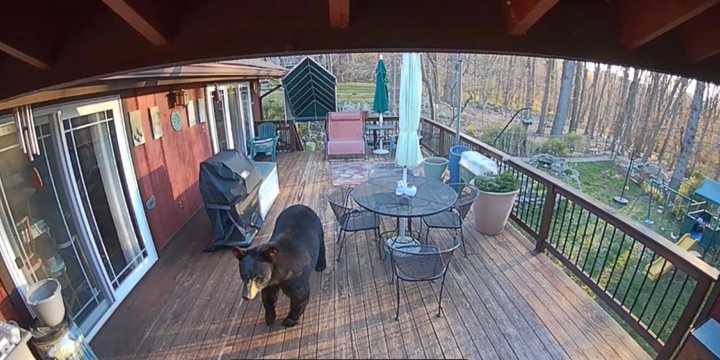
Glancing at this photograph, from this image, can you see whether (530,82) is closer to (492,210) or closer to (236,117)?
(236,117)

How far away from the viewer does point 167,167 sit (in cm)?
420

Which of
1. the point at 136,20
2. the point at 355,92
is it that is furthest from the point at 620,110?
the point at 136,20

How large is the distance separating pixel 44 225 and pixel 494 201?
438 cm

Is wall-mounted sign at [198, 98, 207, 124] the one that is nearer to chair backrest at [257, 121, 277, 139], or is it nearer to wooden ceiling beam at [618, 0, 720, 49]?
chair backrest at [257, 121, 277, 139]

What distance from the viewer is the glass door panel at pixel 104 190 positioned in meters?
2.92

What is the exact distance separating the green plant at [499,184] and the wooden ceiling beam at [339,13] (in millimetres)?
3246

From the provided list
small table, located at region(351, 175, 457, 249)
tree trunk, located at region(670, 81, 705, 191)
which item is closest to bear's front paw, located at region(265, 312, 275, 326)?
small table, located at region(351, 175, 457, 249)

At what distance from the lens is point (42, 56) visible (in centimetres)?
132

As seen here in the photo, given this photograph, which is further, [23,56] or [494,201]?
[494,201]

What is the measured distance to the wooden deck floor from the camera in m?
2.55

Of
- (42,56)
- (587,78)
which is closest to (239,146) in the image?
(42,56)

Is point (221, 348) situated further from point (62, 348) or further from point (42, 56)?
point (42, 56)

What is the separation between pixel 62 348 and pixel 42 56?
2.01 meters

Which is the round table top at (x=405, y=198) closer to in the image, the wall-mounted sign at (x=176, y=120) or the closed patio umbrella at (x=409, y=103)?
the closed patio umbrella at (x=409, y=103)
